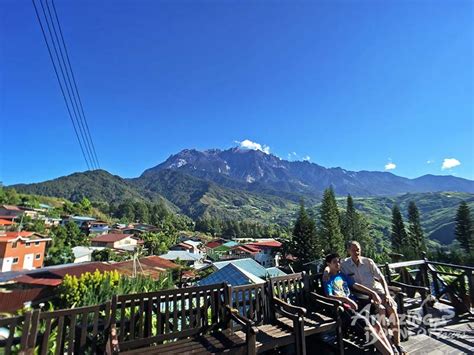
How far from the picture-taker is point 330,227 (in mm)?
44844

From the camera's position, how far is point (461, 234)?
137 feet

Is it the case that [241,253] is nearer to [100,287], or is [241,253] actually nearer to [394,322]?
[100,287]

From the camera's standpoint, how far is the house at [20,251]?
29656 millimetres

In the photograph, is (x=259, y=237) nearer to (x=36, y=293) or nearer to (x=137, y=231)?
(x=137, y=231)

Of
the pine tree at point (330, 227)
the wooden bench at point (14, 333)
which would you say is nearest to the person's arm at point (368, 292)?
the wooden bench at point (14, 333)

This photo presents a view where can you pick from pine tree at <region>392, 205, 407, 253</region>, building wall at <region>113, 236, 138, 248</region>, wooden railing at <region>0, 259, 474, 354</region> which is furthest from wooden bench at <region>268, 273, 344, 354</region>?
building wall at <region>113, 236, 138, 248</region>

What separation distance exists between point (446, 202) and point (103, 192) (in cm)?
24057

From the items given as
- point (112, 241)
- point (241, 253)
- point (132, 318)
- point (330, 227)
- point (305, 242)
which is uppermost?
point (330, 227)

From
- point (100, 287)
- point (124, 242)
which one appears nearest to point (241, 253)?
point (124, 242)

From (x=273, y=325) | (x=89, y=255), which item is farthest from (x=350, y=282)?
(x=89, y=255)

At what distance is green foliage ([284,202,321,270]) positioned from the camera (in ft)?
151

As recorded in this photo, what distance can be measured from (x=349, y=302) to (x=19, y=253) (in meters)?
39.5

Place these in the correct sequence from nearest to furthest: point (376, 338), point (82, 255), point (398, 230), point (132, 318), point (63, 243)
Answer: point (132, 318)
point (376, 338)
point (82, 255)
point (63, 243)
point (398, 230)

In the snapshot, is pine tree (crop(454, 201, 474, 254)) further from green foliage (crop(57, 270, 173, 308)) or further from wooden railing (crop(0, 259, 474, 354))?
green foliage (crop(57, 270, 173, 308))
